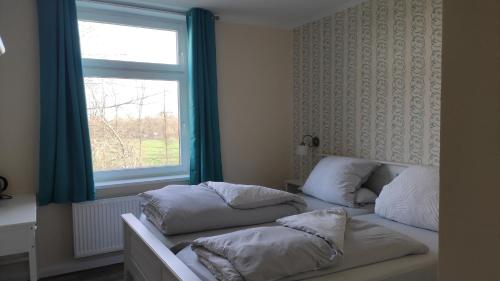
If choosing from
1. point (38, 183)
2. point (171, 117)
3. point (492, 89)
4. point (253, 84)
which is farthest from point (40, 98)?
point (492, 89)

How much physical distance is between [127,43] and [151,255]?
84.1 inches

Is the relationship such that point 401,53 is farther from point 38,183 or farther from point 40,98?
point 38,183

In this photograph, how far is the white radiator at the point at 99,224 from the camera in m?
3.01

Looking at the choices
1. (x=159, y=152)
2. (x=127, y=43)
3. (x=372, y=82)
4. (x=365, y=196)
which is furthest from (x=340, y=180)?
(x=127, y=43)

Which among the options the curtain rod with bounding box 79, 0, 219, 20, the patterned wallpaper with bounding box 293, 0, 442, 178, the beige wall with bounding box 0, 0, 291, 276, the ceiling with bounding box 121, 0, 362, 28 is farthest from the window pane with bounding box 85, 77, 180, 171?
the patterned wallpaper with bounding box 293, 0, 442, 178

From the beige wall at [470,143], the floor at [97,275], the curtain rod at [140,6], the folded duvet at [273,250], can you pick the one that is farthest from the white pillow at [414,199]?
the curtain rod at [140,6]

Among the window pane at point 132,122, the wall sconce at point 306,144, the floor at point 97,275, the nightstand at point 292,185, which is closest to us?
the floor at point 97,275

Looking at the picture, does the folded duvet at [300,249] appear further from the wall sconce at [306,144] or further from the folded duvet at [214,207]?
the wall sconce at [306,144]

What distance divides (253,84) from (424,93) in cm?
175

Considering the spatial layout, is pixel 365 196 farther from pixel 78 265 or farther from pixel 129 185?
pixel 78 265

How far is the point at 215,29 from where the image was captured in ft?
11.9

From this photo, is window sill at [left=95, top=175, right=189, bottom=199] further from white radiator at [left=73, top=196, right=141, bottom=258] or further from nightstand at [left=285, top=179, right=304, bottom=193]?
nightstand at [left=285, top=179, right=304, bottom=193]

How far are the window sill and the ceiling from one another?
5.22 ft

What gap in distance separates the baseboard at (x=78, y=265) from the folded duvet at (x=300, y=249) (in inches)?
69.2
